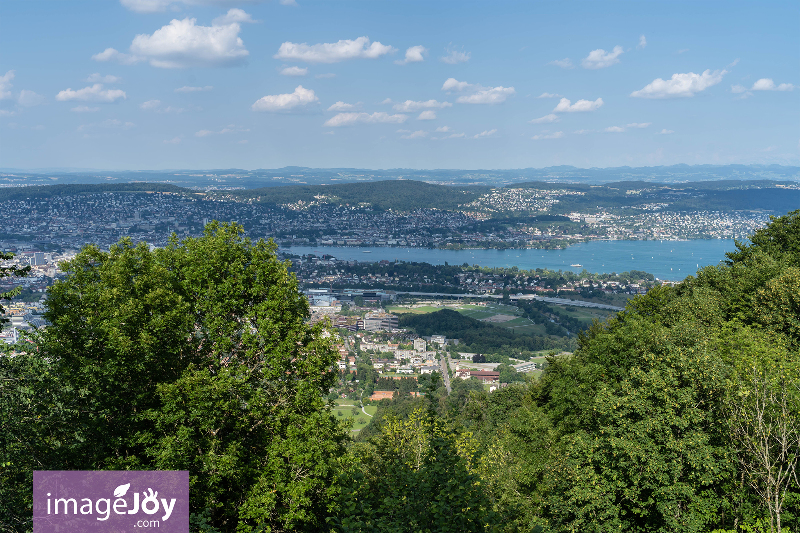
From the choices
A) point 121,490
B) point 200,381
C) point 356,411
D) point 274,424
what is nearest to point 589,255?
point 356,411

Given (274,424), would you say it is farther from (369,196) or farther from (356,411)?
(369,196)

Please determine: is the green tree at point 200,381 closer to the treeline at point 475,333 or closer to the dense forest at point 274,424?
the dense forest at point 274,424

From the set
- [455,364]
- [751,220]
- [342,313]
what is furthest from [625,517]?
[751,220]

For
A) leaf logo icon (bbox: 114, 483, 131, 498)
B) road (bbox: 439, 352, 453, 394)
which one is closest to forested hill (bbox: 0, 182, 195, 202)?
road (bbox: 439, 352, 453, 394)

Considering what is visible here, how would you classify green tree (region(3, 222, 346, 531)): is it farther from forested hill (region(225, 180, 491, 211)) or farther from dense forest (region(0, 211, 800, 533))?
forested hill (region(225, 180, 491, 211))

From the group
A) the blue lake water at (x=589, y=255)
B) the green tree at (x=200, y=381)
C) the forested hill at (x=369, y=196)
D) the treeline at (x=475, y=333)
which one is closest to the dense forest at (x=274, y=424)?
the green tree at (x=200, y=381)

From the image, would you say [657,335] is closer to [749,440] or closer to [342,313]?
[749,440]
